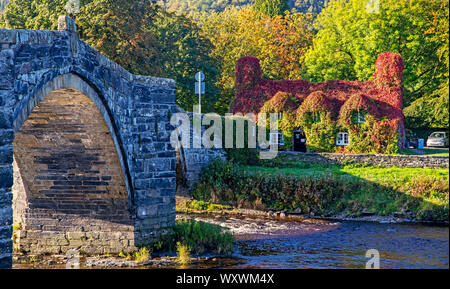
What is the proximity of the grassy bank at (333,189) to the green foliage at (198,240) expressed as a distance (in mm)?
7157

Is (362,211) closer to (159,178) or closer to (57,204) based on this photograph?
(159,178)

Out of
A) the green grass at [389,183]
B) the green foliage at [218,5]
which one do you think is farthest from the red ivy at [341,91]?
the green foliage at [218,5]

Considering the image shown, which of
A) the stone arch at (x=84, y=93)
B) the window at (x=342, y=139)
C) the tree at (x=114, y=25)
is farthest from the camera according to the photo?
the window at (x=342, y=139)

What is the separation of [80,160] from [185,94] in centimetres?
1949

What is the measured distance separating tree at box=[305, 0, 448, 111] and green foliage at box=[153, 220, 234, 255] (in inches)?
683

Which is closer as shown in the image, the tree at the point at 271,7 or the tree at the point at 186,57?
the tree at the point at 186,57

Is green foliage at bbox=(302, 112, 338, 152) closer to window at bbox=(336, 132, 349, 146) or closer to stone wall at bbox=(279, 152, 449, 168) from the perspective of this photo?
window at bbox=(336, 132, 349, 146)

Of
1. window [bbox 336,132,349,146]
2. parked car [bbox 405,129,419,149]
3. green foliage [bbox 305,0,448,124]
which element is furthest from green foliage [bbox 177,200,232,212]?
parked car [bbox 405,129,419,149]

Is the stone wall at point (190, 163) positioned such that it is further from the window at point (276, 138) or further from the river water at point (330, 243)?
the window at point (276, 138)

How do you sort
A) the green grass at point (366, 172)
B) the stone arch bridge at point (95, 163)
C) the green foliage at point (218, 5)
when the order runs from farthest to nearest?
the green foliage at point (218, 5), the green grass at point (366, 172), the stone arch bridge at point (95, 163)

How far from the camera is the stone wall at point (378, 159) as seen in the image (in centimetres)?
2458

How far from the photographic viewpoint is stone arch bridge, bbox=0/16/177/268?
13508 mm
